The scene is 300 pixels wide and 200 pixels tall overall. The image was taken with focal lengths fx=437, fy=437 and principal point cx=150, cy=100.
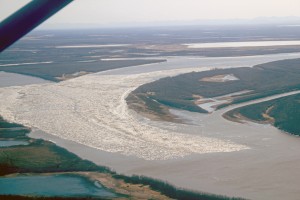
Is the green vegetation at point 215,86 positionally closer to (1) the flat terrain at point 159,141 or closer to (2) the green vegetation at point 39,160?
(1) the flat terrain at point 159,141

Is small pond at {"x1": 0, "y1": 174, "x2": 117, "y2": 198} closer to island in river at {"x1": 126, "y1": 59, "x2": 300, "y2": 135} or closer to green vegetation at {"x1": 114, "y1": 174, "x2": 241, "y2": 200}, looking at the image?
green vegetation at {"x1": 114, "y1": 174, "x2": 241, "y2": 200}

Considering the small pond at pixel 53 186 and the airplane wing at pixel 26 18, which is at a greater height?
the airplane wing at pixel 26 18

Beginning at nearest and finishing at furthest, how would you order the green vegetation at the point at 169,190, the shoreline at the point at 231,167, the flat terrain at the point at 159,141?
1. the green vegetation at the point at 169,190
2. the shoreline at the point at 231,167
3. the flat terrain at the point at 159,141

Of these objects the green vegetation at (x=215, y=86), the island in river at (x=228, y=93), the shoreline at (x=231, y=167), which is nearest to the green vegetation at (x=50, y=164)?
the shoreline at (x=231, y=167)

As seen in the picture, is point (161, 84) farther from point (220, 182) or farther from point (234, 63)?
point (220, 182)

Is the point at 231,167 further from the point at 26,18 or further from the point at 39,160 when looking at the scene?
the point at 26,18

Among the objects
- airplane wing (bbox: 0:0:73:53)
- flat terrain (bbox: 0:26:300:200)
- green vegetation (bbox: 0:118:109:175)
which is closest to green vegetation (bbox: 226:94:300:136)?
flat terrain (bbox: 0:26:300:200)

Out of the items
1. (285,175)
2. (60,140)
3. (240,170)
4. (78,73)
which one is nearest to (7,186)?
(60,140)

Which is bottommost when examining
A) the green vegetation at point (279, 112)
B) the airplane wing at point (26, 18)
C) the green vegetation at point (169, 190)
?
the green vegetation at point (169, 190)
